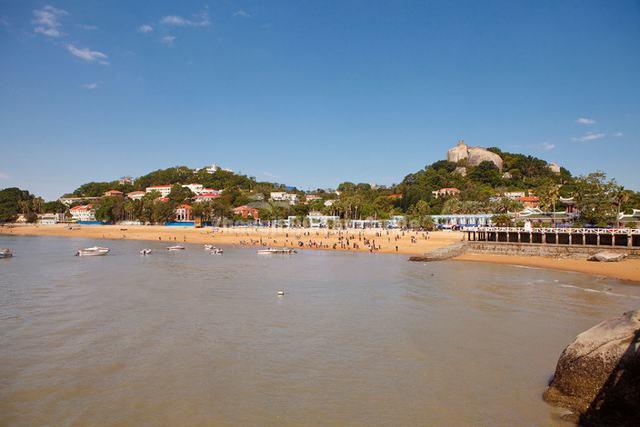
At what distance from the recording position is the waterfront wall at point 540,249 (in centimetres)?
4162

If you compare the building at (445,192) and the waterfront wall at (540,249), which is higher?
the building at (445,192)

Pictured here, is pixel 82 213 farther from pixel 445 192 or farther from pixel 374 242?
pixel 374 242

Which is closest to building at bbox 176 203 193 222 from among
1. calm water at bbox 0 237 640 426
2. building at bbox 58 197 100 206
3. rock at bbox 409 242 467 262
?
building at bbox 58 197 100 206

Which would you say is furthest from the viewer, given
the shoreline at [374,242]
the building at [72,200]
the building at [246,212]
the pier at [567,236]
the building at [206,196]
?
the building at [72,200]

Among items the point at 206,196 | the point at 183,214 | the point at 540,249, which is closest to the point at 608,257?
the point at 540,249

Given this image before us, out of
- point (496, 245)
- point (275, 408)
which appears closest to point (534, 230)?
point (496, 245)

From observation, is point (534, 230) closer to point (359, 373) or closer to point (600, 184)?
point (600, 184)

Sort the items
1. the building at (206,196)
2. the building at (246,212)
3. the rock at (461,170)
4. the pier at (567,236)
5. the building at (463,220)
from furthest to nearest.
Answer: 1. the rock at (461,170)
2. the building at (206,196)
3. the building at (246,212)
4. the building at (463,220)
5. the pier at (567,236)

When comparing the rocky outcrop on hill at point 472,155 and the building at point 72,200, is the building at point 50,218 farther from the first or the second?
the rocky outcrop on hill at point 472,155

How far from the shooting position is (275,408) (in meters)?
11.3

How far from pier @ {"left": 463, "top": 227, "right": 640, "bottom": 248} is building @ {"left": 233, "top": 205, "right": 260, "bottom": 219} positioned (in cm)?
7813

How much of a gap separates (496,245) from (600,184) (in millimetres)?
18172

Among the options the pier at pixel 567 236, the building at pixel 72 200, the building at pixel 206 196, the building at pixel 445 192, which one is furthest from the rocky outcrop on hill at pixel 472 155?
the building at pixel 72 200

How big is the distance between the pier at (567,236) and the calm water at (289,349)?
536 inches
